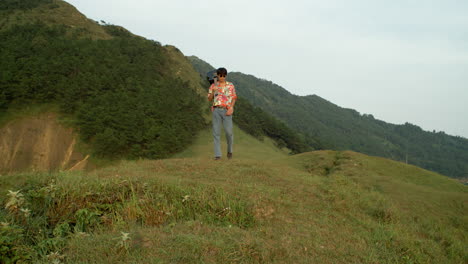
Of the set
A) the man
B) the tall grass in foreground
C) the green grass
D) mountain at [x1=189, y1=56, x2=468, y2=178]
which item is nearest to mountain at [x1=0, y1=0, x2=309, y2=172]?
the man

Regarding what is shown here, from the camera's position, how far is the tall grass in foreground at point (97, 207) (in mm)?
3365

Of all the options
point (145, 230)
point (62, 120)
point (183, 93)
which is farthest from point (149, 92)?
point (145, 230)

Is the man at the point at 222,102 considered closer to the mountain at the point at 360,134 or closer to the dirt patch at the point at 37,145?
the dirt patch at the point at 37,145

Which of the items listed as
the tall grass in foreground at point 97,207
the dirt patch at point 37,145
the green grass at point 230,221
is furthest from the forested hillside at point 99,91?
the tall grass in foreground at point 97,207

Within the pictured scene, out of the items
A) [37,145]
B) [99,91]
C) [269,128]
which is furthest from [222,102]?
[269,128]

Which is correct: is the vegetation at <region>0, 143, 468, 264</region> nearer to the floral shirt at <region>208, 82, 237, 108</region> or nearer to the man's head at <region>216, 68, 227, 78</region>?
the floral shirt at <region>208, 82, 237, 108</region>

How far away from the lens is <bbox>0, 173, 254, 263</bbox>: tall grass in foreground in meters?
3.37

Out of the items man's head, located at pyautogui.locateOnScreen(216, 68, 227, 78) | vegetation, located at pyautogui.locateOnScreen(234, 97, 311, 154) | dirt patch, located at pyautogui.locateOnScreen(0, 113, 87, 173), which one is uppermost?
man's head, located at pyautogui.locateOnScreen(216, 68, 227, 78)

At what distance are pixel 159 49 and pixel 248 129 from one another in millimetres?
14134

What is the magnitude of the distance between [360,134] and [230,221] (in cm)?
13785

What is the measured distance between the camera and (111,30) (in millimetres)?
38062

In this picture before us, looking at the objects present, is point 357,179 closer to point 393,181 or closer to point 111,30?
point 393,181

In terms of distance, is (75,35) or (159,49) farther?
(159,49)

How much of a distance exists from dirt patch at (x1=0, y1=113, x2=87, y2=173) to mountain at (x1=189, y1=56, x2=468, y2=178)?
6893cm
